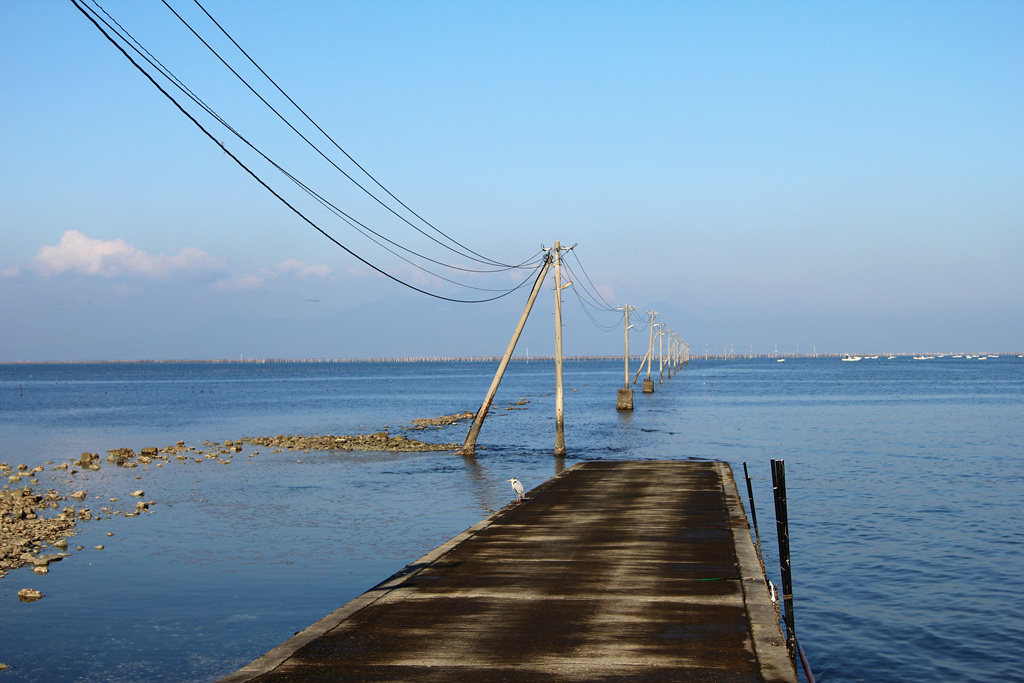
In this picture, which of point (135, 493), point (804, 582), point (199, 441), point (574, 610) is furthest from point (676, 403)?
point (574, 610)

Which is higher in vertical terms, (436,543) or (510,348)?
(510,348)

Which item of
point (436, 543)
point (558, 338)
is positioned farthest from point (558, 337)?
point (436, 543)

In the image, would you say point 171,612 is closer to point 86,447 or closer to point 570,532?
point 570,532

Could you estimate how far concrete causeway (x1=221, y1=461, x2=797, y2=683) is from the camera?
9461mm

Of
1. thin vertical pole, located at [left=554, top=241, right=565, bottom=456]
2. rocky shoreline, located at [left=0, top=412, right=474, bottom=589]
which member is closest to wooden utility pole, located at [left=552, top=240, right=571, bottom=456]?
thin vertical pole, located at [left=554, top=241, right=565, bottom=456]

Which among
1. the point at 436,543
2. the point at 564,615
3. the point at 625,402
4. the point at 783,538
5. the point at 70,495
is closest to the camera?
the point at 564,615

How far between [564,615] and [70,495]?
24359mm

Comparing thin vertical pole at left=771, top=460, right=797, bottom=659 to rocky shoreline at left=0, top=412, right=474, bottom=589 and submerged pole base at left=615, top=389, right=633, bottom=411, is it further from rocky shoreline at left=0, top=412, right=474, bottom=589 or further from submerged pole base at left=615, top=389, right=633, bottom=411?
submerged pole base at left=615, top=389, right=633, bottom=411

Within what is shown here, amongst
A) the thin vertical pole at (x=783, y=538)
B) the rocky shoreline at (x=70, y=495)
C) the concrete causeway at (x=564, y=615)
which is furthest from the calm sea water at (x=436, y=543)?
the concrete causeway at (x=564, y=615)

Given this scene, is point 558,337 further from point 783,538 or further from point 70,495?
point 783,538

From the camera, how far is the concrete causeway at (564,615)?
9.46 m

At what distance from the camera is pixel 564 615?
450 inches

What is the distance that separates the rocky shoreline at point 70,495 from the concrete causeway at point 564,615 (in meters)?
8.50

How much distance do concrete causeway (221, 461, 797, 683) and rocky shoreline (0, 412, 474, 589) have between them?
8504mm
